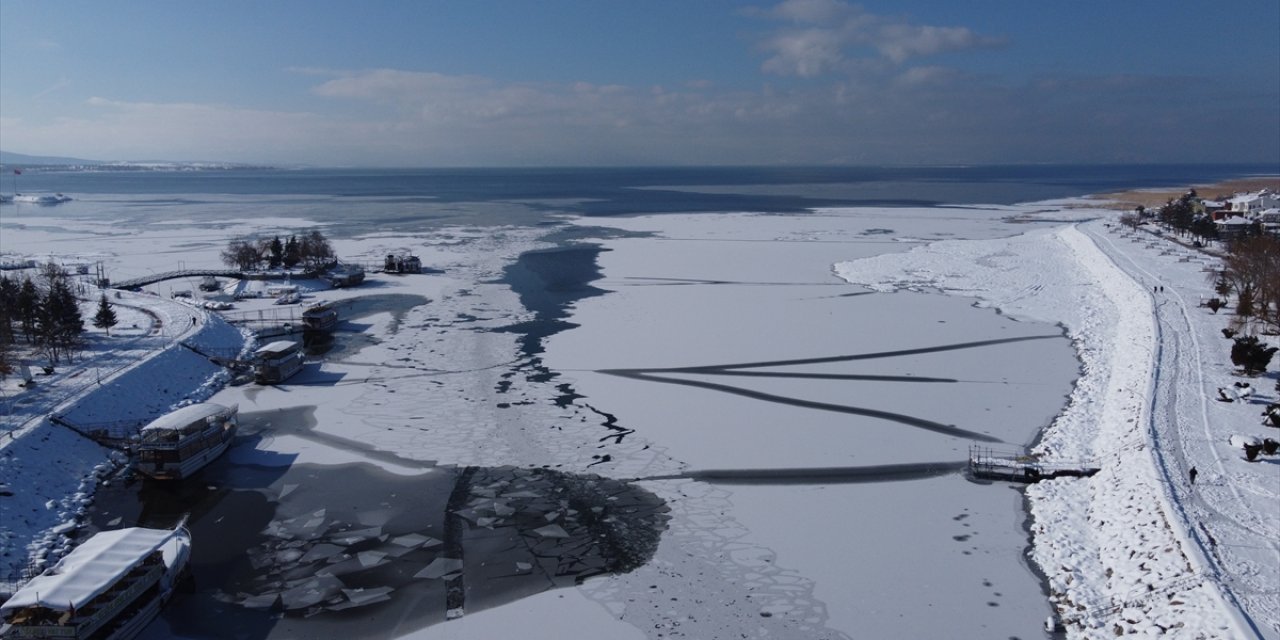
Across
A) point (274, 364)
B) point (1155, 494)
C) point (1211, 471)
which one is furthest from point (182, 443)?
point (1211, 471)

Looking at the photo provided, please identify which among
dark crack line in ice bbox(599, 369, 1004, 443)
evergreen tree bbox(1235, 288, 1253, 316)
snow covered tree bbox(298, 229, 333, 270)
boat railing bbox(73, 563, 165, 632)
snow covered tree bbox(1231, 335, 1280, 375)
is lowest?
boat railing bbox(73, 563, 165, 632)

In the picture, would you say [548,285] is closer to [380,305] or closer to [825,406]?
[380,305]

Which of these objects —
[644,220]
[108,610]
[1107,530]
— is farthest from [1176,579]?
[644,220]

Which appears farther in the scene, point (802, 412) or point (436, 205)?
point (436, 205)

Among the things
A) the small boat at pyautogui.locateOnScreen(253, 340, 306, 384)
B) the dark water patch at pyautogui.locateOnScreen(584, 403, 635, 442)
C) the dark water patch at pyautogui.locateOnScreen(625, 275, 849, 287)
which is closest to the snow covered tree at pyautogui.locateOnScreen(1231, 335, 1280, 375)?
the dark water patch at pyautogui.locateOnScreen(584, 403, 635, 442)

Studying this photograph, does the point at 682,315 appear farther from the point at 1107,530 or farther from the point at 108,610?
the point at 108,610

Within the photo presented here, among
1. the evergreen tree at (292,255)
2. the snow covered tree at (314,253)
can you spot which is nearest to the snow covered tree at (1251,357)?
the snow covered tree at (314,253)

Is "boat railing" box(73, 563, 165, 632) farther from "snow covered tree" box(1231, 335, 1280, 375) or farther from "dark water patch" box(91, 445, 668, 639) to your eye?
"snow covered tree" box(1231, 335, 1280, 375)
